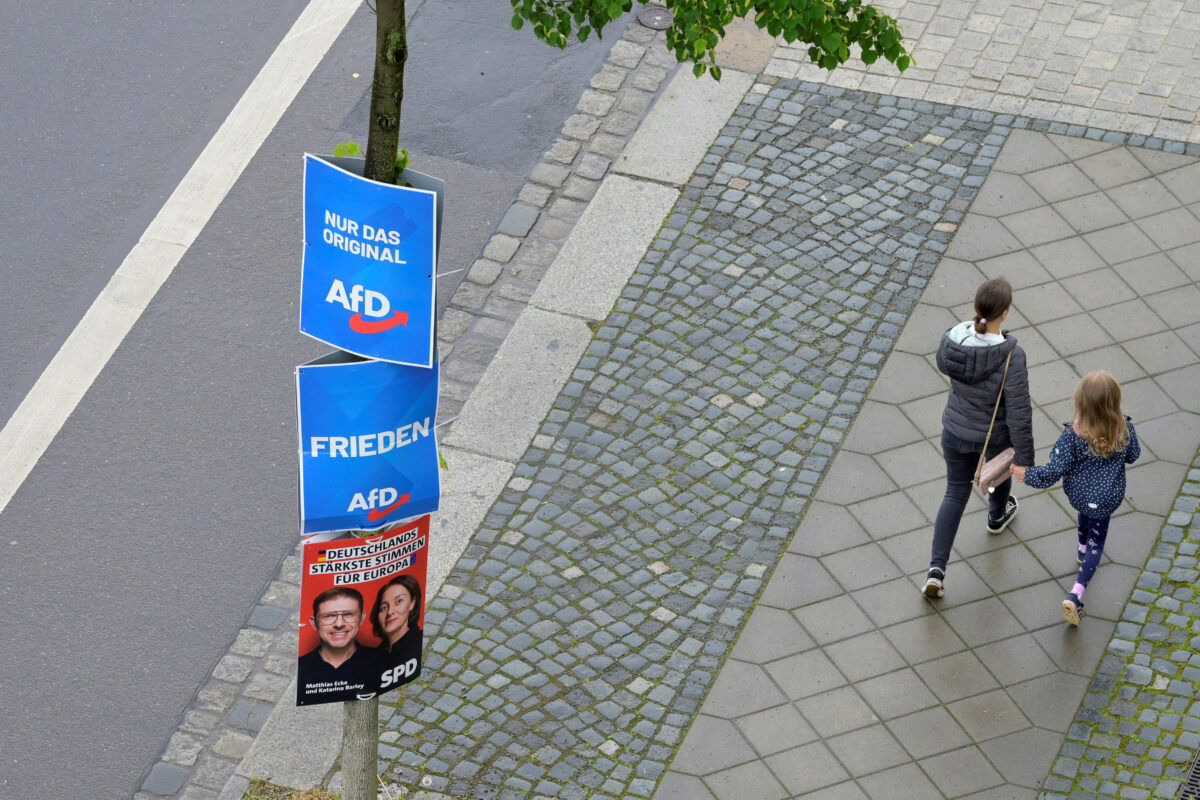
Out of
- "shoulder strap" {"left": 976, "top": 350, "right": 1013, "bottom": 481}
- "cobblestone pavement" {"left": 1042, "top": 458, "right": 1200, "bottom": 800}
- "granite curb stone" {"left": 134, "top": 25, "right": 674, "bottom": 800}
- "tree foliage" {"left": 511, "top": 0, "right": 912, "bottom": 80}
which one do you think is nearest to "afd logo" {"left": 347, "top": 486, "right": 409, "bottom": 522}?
"granite curb stone" {"left": 134, "top": 25, "right": 674, "bottom": 800}

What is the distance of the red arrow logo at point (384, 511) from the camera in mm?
5648

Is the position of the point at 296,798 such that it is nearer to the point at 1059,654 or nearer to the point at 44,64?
the point at 1059,654

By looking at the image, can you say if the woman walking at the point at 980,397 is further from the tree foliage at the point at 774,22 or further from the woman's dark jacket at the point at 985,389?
the tree foliage at the point at 774,22

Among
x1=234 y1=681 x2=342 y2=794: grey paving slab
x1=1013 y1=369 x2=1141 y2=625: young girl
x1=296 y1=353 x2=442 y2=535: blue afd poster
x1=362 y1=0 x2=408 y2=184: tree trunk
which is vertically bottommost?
x1=234 y1=681 x2=342 y2=794: grey paving slab

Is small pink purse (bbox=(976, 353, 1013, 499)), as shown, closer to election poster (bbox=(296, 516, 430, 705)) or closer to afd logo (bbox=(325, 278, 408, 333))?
election poster (bbox=(296, 516, 430, 705))

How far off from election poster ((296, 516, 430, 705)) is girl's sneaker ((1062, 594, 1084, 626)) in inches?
128

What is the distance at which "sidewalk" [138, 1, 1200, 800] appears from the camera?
7105 millimetres

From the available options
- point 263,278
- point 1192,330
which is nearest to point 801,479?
point 1192,330

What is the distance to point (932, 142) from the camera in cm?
1024

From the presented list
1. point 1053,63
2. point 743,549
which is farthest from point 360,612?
point 1053,63

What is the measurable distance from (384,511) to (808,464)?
332 centimetres

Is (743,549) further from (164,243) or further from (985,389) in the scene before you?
(164,243)

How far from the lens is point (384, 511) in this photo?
5.68 meters

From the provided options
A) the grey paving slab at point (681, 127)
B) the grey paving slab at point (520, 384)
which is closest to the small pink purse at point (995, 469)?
the grey paving slab at point (520, 384)
